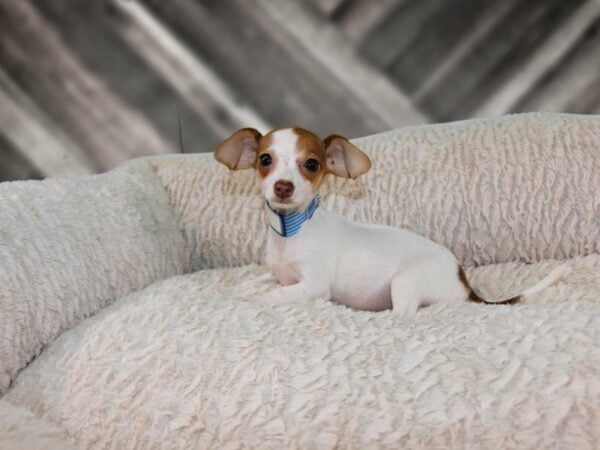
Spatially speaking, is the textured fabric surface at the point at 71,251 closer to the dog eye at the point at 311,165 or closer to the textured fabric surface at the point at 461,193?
the textured fabric surface at the point at 461,193

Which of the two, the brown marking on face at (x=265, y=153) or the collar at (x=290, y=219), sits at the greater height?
the brown marking on face at (x=265, y=153)

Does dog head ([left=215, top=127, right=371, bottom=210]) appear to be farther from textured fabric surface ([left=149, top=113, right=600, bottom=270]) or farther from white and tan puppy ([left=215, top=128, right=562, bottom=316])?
textured fabric surface ([left=149, top=113, right=600, bottom=270])

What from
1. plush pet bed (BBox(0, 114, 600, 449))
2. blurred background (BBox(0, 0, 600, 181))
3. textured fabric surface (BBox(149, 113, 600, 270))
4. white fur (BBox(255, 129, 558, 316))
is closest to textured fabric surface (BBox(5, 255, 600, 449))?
plush pet bed (BBox(0, 114, 600, 449))

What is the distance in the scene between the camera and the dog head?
3.99 feet

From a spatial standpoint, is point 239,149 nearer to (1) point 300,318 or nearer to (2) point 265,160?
(2) point 265,160

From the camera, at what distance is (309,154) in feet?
4.10

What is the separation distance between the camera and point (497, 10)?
197cm

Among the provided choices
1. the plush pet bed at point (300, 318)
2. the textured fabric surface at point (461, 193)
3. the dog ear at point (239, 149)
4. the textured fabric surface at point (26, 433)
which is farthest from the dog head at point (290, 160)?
the textured fabric surface at point (26, 433)

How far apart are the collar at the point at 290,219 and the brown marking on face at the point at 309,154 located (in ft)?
0.21

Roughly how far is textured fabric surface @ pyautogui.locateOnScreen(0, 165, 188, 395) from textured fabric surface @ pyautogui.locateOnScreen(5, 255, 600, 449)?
0.06 metres

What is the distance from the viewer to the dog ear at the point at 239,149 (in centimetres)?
133

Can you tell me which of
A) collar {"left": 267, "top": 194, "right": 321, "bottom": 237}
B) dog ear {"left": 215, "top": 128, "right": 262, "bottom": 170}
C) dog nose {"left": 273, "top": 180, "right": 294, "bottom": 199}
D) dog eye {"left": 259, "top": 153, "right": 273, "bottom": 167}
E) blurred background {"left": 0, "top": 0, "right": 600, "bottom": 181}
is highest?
blurred background {"left": 0, "top": 0, "right": 600, "bottom": 181}

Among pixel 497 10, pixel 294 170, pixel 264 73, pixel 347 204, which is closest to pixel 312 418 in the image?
pixel 294 170

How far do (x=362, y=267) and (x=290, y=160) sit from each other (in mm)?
268
